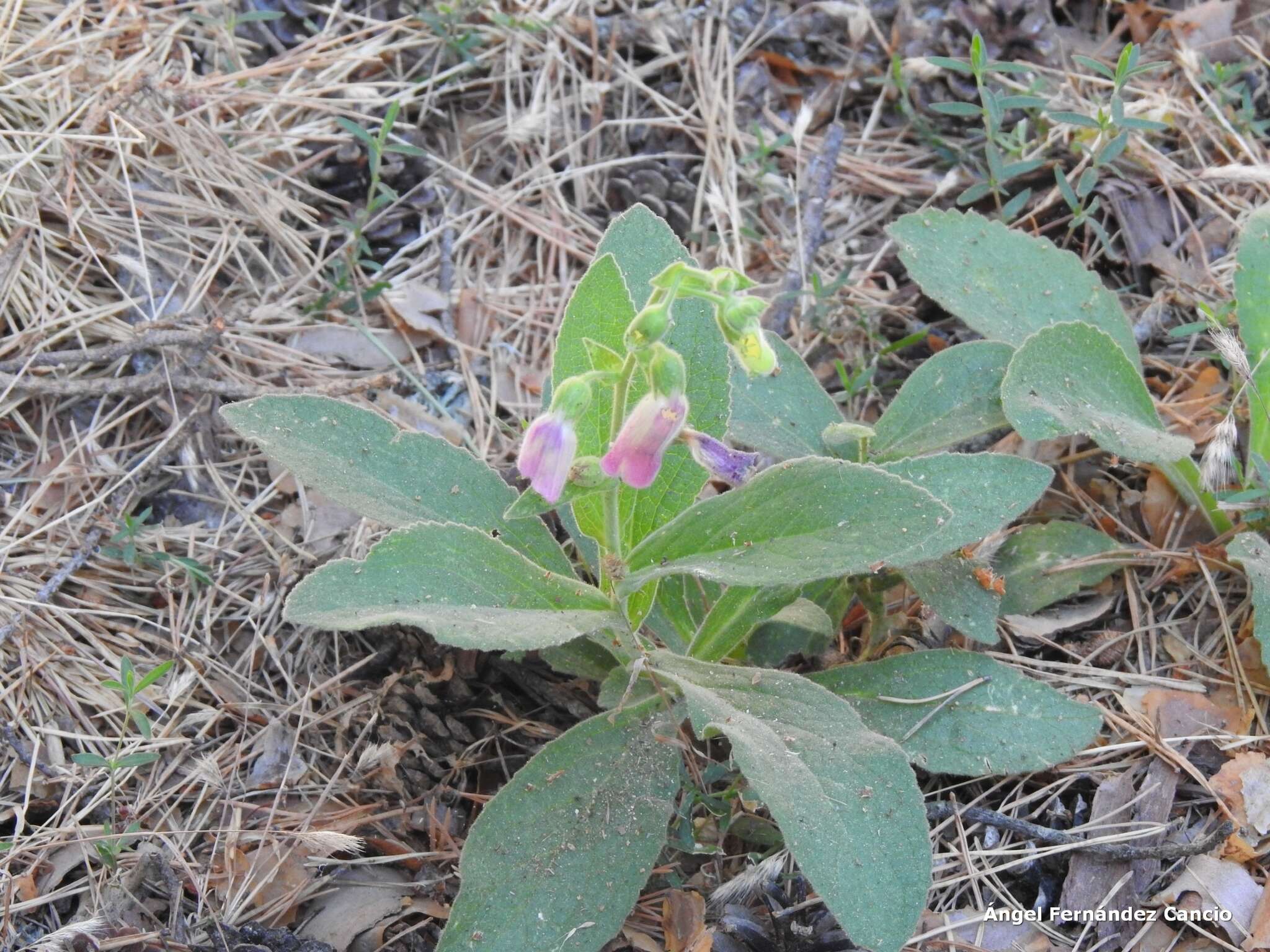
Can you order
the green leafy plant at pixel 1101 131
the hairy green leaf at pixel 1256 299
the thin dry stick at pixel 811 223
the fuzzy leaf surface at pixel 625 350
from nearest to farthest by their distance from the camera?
the fuzzy leaf surface at pixel 625 350 → the hairy green leaf at pixel 1256 299 → the green leafy plant at pixel 1101 131 → the thin dry stick at pixel 811 223

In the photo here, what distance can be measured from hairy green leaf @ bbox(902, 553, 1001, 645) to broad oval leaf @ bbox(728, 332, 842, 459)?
411 mm

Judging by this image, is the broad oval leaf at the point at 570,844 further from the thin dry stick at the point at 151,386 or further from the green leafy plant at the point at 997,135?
the green leafy plant at the point at 997,135

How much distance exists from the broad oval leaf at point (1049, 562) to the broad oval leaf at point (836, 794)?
0.76 meters

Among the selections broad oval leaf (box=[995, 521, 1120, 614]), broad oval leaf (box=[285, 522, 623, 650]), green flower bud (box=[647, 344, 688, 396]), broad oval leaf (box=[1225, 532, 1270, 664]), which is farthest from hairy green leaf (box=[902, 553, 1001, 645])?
green flower bud (box=[647, 344, 688, 396])

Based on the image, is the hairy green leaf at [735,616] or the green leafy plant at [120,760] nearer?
the green leafy plant at [120,760]

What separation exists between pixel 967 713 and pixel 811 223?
1.77m

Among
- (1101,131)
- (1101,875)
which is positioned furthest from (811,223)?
(1101,875)

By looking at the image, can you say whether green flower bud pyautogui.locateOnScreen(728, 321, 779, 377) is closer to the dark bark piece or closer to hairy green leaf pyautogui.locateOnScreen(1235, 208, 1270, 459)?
the dark bark piece

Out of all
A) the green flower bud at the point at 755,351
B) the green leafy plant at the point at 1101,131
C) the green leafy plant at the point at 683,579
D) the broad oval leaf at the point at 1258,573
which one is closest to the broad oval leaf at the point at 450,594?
the green leafy plant at the point at 683,579

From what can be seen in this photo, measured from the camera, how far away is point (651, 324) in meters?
1.81

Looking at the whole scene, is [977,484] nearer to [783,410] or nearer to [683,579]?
[783,410]

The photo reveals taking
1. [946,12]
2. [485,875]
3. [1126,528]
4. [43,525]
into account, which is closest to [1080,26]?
[946,12]

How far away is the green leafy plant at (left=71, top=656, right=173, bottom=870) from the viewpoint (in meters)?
2.31

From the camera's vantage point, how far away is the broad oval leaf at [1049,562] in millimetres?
2674
